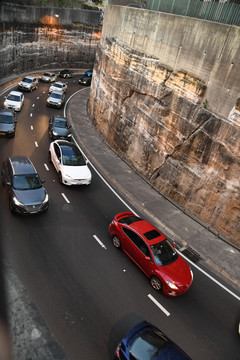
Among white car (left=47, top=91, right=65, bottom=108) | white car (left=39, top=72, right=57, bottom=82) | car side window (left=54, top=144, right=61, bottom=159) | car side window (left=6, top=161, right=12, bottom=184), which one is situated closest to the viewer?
car side window (left=6, top=161, right=12, bottom=184)

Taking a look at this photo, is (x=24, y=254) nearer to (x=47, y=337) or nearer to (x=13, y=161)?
(x=47, y=337)

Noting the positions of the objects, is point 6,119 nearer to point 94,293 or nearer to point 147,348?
point 94,293

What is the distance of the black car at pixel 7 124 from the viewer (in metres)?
19.3

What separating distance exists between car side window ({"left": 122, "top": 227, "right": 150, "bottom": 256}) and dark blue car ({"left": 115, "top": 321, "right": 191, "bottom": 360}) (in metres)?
3.20

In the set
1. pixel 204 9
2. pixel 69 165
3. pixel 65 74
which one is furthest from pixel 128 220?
pixel 65 74

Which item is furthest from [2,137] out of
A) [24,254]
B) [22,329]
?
[22,329]

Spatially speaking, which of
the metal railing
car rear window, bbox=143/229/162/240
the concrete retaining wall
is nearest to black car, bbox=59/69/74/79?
the concrete retaining wall

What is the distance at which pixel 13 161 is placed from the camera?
14.0 metres

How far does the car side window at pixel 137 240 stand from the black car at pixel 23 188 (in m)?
4.10

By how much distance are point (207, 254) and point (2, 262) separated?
8.86 m

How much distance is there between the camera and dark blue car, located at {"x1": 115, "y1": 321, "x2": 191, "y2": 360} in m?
7.24

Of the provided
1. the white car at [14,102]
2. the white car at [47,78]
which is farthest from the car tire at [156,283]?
the white car at [47,78]

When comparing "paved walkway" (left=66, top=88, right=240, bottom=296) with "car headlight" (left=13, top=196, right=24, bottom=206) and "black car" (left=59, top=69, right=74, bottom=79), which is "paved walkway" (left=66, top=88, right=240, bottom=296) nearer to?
"car headlight" (left=13, top=196, right=24, bottom=206)

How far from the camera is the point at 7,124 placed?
782 inches
